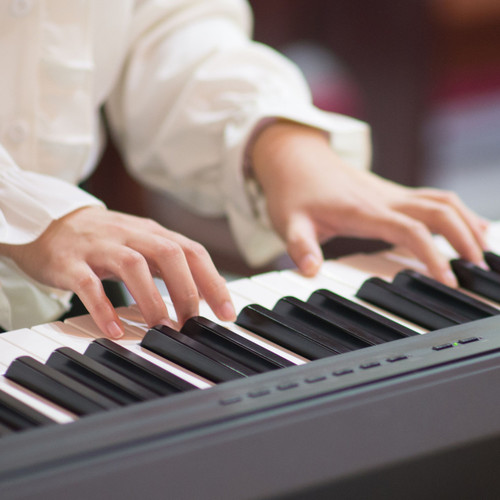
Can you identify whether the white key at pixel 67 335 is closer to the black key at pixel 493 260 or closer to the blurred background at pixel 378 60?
the black key at pixel 493 260

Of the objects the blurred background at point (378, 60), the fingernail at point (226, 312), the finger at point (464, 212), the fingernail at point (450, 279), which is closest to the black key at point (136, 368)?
the fingernail at point (226, 312)

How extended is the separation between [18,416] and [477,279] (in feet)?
1.65

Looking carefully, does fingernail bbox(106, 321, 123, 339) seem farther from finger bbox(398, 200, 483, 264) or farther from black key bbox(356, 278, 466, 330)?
finger bbox(398, 200, 483, 264)

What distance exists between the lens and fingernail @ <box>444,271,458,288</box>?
0.82m

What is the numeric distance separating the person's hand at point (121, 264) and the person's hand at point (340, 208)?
0.16 metres

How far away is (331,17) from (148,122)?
5.13 feet

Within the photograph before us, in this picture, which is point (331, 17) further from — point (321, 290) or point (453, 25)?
point (321, 290)

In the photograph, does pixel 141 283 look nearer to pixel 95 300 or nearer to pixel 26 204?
pixel 95 300

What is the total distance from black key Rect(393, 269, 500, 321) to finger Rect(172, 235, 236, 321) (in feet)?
0.67

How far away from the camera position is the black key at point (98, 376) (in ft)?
1.80

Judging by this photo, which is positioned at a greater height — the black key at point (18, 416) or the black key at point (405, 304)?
the black key at point (405, 304)

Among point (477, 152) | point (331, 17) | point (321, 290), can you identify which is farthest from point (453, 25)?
point (321, 290)

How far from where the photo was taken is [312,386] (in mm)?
540

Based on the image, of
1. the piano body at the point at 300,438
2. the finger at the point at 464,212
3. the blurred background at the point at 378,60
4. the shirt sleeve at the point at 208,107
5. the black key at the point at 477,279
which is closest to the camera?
the piano body at the point at 300,438
